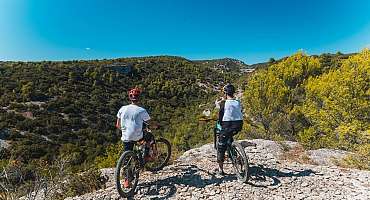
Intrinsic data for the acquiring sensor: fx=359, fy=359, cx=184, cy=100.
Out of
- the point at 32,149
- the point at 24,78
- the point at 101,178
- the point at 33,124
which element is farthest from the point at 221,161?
the point at 24,78

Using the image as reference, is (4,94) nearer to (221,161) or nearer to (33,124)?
(33,124)

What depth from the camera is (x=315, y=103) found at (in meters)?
20.4

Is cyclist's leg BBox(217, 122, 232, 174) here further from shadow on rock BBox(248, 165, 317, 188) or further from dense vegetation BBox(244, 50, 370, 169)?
dense vegetation BBox(244, 50, 370, 169)

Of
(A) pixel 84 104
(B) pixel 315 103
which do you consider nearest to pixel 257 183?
(B) pixel 315 103

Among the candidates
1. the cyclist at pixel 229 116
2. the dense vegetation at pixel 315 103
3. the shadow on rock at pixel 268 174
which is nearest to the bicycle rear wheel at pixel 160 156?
the cyclist at pixel 229 116

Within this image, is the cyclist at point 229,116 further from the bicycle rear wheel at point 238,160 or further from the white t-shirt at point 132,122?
the white t-shirt at point 132,122

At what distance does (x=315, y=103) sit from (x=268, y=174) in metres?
12.6

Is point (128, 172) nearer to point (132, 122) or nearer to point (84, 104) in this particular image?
point (132, 122)

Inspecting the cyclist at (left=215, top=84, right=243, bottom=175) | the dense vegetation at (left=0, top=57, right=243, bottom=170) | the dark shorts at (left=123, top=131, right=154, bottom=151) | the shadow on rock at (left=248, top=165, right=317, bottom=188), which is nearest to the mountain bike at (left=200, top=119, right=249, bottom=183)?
the cyclist at (left=215, top=84, right=243, bottom=175)

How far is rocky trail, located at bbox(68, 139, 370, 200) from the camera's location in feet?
25.8

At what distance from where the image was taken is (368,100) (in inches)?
666

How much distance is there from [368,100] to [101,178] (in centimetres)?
1330

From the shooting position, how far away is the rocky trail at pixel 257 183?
25.8 feet

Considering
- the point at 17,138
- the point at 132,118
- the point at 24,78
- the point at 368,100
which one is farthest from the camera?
the point at 24,78
